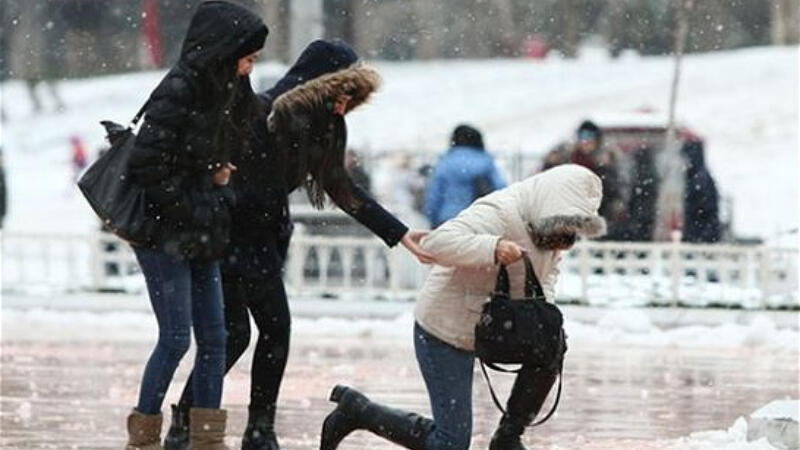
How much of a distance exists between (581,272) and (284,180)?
1132 centimetres

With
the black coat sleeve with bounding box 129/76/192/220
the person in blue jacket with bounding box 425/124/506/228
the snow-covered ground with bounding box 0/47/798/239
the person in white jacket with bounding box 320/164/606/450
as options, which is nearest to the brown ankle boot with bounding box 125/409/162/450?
the black coat sleeve with bounding box 129/76/192/220

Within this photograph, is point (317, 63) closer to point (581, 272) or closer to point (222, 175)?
point (222, 175)

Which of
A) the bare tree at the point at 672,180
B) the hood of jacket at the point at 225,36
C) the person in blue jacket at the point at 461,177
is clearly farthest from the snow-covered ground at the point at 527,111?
the hood of jacket at the point at 225,36

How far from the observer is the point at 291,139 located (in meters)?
9.25

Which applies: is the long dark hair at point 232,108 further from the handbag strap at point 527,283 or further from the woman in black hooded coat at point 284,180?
the handbag strap at point 527,283

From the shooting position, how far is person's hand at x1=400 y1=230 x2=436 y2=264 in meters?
8.38

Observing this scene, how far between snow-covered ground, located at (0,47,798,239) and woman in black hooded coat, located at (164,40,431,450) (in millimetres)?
32501

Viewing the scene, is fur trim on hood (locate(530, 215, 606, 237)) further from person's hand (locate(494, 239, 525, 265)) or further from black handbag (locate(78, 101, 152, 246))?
black handbag (locate(78, 101, 152, 246))

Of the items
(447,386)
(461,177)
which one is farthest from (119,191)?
(461,177)

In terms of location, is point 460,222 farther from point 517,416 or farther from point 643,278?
point 643,278

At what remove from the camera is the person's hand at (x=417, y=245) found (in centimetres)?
838

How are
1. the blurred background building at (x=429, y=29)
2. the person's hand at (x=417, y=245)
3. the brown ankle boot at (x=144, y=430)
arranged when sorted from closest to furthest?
1. the person's hand at (x=417, y=245)
2. the brown ankle boot at (x=144, y=430)
3. the blurred background building at (x=429, y=29)

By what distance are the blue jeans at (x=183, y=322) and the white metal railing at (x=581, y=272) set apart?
11.1 m

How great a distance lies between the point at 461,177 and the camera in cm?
1850
